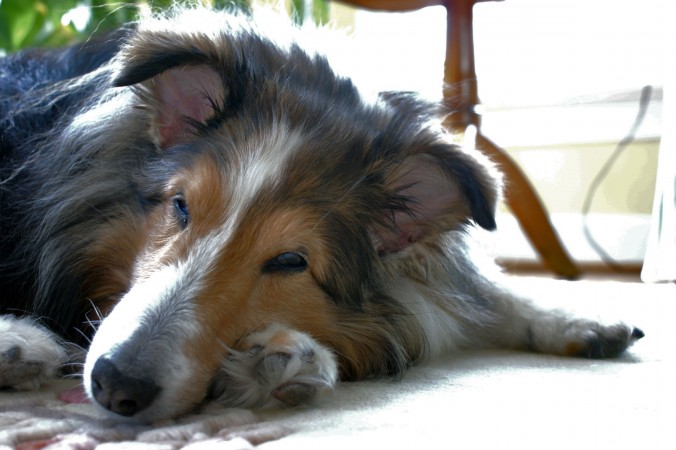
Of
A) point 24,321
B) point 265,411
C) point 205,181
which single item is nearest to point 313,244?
point 205,181

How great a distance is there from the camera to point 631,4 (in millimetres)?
5070

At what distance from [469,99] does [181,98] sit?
8.74ft

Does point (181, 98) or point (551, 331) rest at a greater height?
point (181, 98)

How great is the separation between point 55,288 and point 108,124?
450 millimetres

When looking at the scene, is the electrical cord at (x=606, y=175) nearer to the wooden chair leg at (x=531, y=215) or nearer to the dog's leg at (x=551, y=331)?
the wooden chair leg at (x=531, y=215)

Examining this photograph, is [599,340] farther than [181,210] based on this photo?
Yes

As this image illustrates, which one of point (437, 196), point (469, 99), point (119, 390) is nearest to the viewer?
point (119, 390)

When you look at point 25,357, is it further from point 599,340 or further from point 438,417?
point 599,340

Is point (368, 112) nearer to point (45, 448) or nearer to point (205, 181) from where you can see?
point (205, 181)

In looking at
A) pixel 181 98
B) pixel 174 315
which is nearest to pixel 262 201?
pixel 174 315

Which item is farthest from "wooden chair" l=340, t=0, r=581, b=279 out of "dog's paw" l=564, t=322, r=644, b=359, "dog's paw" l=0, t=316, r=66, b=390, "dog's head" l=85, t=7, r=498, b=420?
"dog's paw" l=0, t=316, r=66, b=390

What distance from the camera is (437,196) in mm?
1905

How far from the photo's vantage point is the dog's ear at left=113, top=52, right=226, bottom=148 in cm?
186

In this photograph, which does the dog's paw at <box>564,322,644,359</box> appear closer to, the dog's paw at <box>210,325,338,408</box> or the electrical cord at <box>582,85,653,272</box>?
the dog's paw at <box>210,325,338,408</box>
